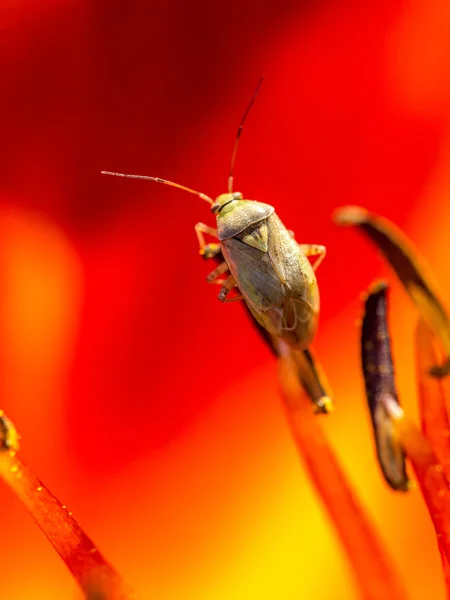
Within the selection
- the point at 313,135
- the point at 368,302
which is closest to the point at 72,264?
the point at 313,135

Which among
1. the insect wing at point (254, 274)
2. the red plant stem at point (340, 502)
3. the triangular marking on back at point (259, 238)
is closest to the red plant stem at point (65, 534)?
the red plant stem at point (340, 502)

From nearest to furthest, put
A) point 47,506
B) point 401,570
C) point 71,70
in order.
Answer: point 47,506 → point 401,570 → point 71,70

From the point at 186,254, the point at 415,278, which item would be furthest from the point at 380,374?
the point at 186,254

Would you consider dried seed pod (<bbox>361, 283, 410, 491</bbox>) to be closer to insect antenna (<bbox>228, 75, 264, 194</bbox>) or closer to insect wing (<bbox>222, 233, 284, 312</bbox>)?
insect wing (<bbox>222, 233, 284, 312</bbox>)

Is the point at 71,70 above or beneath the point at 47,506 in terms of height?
above

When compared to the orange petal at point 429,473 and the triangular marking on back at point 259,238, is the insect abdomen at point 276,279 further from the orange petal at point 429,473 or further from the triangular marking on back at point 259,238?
the orange petal at point 429,473

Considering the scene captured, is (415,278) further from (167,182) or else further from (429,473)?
(167,182)

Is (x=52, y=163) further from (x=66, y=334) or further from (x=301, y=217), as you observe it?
(x=301, y=217)
